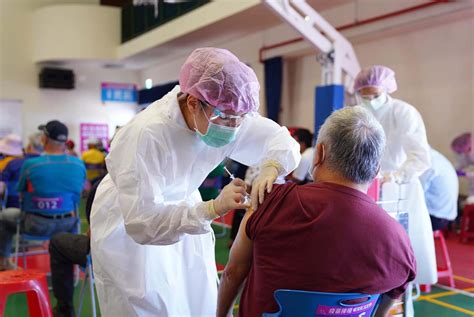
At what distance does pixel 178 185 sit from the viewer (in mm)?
1689

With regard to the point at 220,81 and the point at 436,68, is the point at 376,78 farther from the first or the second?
the point at 436,68

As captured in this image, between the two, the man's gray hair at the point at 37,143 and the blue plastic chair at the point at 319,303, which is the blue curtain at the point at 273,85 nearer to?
the man's gray hair at the point at 37,143

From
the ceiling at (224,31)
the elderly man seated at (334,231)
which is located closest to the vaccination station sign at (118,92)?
the ceiling at (224,31)

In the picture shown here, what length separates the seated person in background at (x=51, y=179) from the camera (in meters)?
3.46

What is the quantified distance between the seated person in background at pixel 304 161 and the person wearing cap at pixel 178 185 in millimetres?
2205

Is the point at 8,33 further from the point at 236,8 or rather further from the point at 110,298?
the point at 110,298

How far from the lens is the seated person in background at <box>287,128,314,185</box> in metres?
4.26

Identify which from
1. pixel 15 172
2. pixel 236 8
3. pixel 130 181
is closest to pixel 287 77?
pixel 236 8

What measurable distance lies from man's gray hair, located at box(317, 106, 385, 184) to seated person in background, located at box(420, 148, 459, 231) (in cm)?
265

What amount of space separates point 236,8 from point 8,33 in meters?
6.91

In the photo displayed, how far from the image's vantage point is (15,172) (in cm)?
423

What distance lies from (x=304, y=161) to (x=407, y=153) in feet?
3.99

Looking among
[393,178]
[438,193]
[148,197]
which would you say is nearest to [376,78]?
[393,178]

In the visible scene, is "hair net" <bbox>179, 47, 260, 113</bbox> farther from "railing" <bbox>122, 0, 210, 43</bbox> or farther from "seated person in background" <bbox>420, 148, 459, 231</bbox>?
"railing" <bbox>122, 0, 210, 43</bbox>
